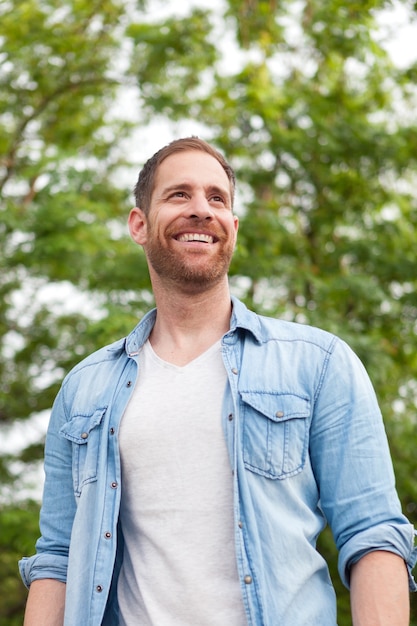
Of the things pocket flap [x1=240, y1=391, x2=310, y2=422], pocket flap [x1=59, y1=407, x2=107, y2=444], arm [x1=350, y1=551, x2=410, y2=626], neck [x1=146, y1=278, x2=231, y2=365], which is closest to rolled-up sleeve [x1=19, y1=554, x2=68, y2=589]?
pocket flap [x1=59, y1=407, x2=107, y2=444]

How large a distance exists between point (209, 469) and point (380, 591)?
1.52ft

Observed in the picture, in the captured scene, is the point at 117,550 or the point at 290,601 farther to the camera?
the point at 117,550

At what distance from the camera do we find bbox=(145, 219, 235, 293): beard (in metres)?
2.24

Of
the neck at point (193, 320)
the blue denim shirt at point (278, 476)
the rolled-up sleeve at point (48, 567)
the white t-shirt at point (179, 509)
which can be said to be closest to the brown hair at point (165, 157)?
the neck at point (193, 320)

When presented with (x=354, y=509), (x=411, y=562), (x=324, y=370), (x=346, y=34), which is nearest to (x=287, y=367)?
(x=324, y=370)

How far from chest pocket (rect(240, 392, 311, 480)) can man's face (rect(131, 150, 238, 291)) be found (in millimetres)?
391

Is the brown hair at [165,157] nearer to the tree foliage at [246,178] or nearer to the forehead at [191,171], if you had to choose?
the forehead at [191,171]

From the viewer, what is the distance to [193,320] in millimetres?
2311

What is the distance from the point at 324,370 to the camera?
2043 millimetres

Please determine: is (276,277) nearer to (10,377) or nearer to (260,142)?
(260,142)

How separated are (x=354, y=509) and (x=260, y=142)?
619 cm

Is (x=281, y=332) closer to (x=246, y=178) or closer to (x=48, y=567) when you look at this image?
(x=48, y=567)

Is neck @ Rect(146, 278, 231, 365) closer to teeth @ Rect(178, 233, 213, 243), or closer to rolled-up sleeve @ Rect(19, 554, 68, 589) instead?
teeth @ Rect(178, 233, 213, 243)

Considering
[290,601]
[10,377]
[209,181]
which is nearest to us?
[290,601]
